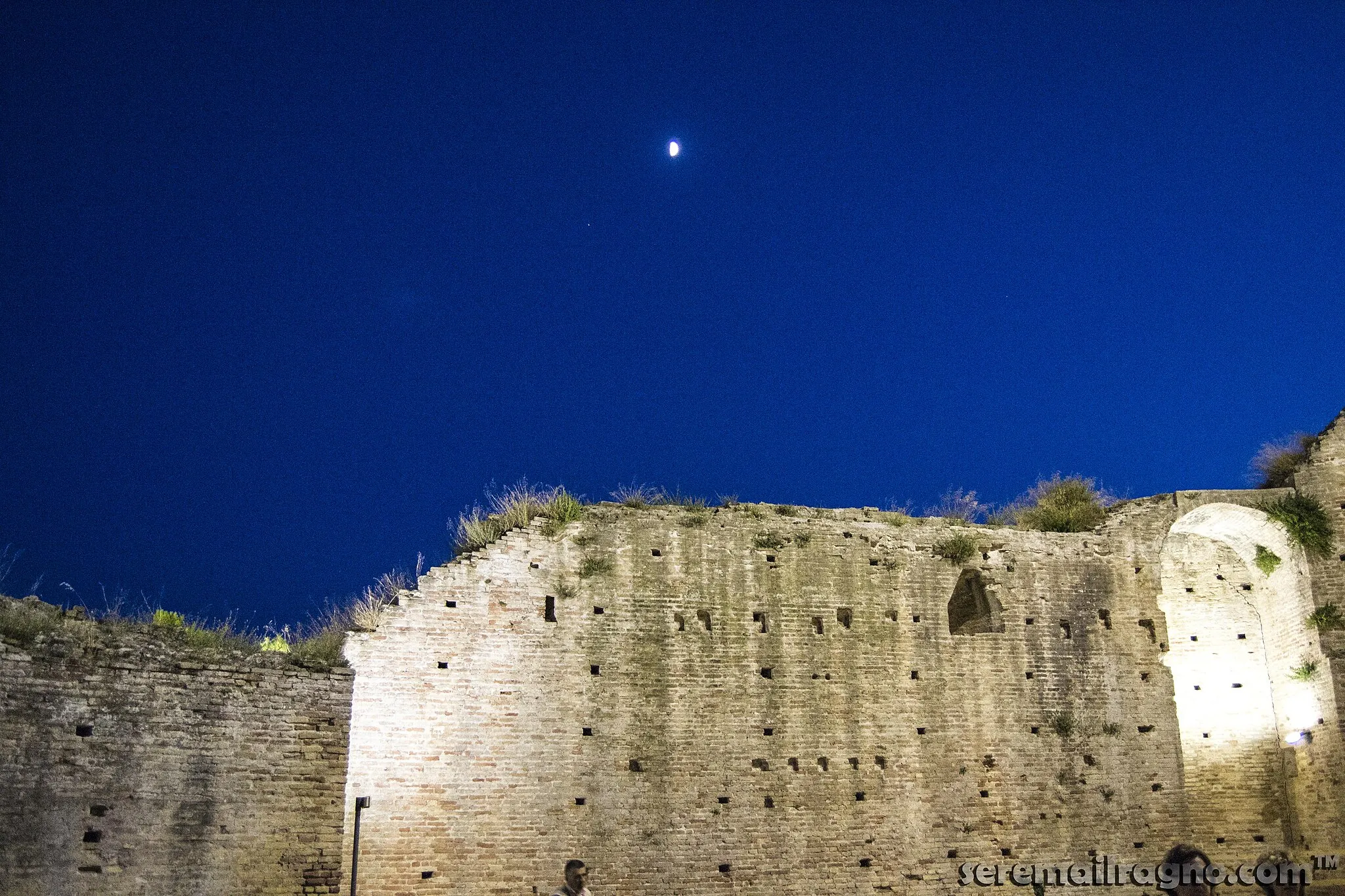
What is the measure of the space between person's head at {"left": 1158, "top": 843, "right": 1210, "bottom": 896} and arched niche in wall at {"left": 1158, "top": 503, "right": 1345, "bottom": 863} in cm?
1093

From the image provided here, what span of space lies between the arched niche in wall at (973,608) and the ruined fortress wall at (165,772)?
943cm

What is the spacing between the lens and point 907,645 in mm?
16344

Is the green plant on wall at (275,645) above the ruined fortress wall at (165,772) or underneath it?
above

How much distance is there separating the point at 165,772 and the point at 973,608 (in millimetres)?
11789

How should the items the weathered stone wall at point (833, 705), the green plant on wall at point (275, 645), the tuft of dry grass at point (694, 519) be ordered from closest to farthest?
1. the green plant on wall at point (275, 645)
2. the weathered stone wall at point (833, 705)
3. the tuft of dry grass at point (694, 519)

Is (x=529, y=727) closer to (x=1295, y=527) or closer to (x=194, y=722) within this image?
(x=194, y=722)

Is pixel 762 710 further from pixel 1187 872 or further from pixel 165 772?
pixel 1187 872

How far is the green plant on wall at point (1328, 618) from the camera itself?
17.0m

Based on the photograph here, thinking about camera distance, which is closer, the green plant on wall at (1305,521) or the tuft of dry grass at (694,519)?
the tuft of dry grass at (694,519)

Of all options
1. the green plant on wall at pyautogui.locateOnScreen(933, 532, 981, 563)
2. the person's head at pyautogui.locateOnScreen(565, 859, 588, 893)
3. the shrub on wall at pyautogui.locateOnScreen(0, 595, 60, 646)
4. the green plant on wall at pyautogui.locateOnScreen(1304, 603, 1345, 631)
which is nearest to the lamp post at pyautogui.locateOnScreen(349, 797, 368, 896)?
the shrub on wall at pyautogui.locateOnScreen(0, 595, 60, 646)

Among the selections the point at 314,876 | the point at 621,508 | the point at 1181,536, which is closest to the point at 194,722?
the point at 314,876

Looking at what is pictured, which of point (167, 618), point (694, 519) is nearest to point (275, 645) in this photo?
point (167, 618)

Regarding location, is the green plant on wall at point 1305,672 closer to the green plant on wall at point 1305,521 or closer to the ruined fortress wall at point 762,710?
the green plant on wall at point 1305,521

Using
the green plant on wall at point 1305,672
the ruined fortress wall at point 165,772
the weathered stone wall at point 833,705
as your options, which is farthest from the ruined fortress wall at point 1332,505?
the ruined fortress wall at point 165,772
